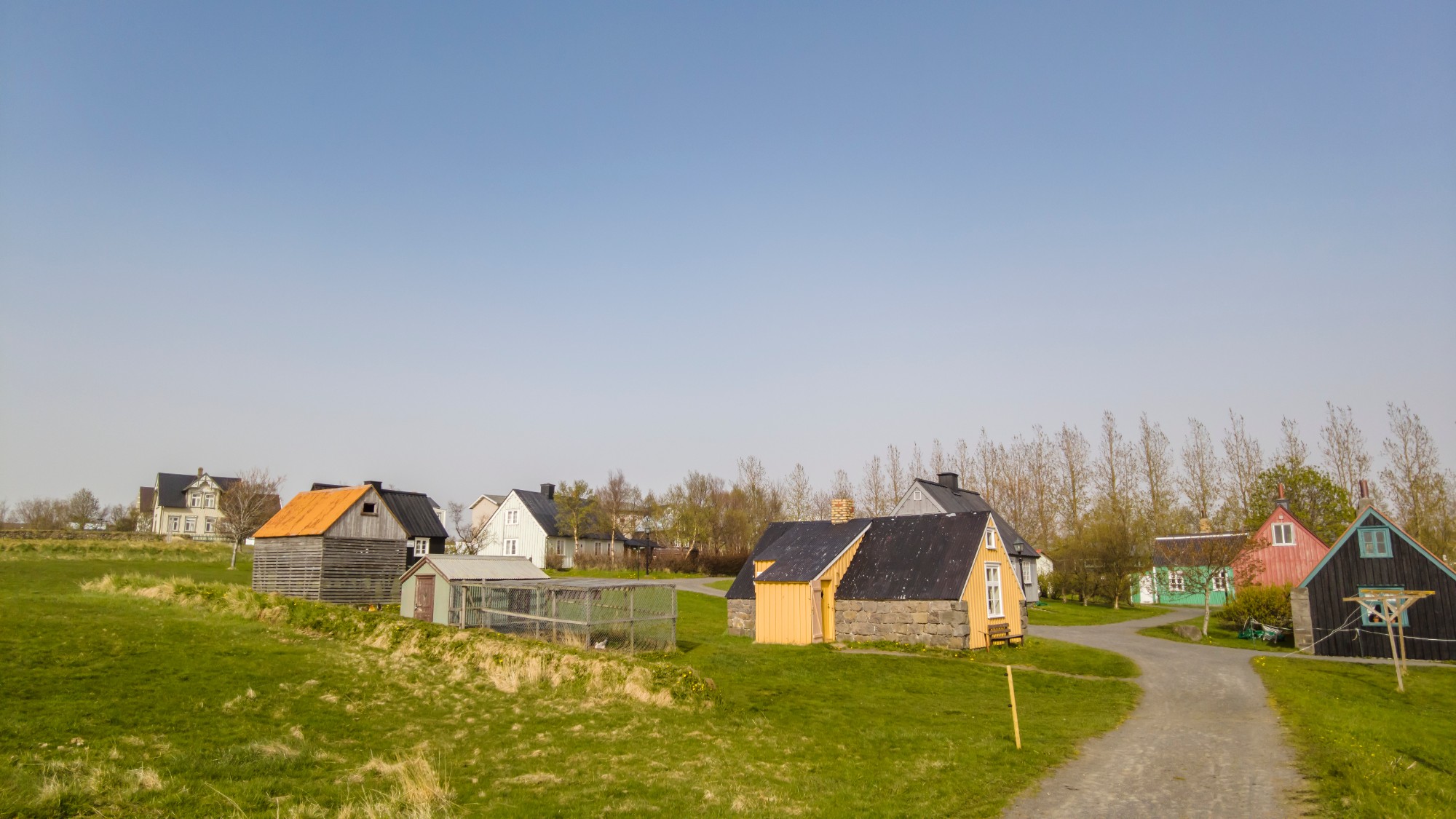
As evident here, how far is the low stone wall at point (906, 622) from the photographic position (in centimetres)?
2878

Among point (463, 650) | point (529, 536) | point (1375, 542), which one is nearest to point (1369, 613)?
point (1375, 542)

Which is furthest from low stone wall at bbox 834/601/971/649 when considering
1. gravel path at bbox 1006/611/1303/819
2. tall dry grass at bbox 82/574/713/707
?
tall dry grass at bbox 82/574/713/707

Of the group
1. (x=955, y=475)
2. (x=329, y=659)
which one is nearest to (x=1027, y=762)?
(x=329, y=659)

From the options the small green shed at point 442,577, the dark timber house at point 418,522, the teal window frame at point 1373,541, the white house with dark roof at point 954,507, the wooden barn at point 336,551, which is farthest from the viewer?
the dark timber house at point 418,522

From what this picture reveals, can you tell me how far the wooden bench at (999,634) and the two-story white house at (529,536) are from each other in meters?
43.8

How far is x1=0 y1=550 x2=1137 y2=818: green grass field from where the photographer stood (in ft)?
34.3

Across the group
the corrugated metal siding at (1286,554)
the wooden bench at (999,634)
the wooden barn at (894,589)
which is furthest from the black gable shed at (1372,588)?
the corrugated metal siding at (1286,554)

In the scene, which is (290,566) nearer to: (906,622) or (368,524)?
(368,524)

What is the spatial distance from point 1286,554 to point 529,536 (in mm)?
58302

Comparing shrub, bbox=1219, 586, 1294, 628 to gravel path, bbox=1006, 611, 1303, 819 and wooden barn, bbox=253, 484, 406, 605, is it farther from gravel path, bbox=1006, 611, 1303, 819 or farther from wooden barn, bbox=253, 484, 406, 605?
wooden barn, bbox=253, 484, 406, 605

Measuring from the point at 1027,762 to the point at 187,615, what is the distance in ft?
86.3

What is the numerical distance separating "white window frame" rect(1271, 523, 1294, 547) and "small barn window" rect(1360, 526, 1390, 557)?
83.6 feet

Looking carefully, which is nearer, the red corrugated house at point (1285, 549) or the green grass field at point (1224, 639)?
the green grass field at point (1224, 639)

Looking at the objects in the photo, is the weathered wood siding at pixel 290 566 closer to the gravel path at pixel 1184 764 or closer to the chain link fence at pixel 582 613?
the chain link fence at pixel 582 613
